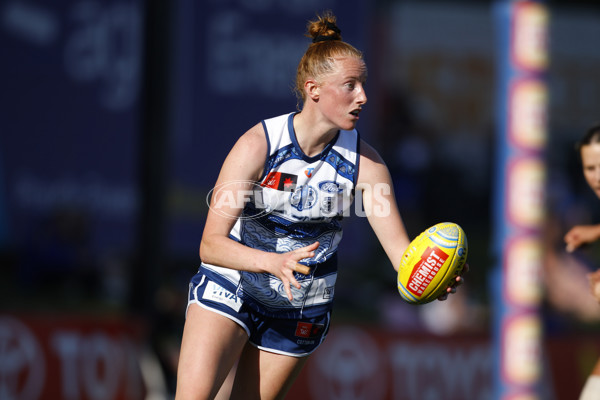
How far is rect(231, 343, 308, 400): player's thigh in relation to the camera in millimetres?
4469

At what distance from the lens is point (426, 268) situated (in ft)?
13.6

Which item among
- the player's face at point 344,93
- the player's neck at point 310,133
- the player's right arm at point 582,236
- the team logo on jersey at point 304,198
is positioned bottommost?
the player's right arm at point 582,236

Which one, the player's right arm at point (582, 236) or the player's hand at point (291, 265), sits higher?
the player's hand at point (291, 265)

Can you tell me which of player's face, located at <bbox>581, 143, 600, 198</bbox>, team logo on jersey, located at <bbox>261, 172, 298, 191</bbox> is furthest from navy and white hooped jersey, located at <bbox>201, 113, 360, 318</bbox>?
player's face, located at <bbox>581, 143, 600, 198</bbox>

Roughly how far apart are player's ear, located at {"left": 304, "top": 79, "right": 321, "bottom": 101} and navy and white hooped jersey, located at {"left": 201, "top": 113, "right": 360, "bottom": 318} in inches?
5.6

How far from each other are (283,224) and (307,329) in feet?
1.88

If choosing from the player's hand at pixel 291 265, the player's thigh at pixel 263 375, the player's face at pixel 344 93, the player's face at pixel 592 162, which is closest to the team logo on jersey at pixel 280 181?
the player's face at pixel 344 93

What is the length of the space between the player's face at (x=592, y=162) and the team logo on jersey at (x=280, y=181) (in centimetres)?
185

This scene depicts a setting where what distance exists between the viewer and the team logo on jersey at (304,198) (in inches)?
166

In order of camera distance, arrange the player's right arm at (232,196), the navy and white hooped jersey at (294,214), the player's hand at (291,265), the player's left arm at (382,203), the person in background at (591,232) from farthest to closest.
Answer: the person in background at (591,232) → the player's left arm at (382,203) → the navy and white hooped jersey at (294,214) → the player's right arm at (232,196) → the player's hand at (291,265)

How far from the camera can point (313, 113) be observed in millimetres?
4230

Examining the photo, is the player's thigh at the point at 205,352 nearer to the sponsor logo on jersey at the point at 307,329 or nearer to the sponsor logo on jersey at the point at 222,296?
the sponsor logo on jersey at the point at 222,296

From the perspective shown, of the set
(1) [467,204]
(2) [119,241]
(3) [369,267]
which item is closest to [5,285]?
(2) [119,241]

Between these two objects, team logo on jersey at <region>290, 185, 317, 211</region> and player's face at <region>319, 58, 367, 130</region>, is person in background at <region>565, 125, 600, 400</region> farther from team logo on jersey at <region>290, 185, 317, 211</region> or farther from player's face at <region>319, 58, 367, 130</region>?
team logo on jersey at <region>290, 185, 317, 211</region>
